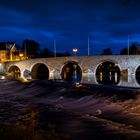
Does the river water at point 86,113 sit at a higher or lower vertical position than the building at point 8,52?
lower

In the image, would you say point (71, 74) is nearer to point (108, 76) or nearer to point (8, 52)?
point (108, 76)

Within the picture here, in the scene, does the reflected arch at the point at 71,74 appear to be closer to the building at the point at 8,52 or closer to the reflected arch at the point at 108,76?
the reflected arch at the point at 108,76

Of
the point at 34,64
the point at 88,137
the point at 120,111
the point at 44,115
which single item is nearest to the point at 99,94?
the point at 120,111

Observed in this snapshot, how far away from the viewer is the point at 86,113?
66.6 ft

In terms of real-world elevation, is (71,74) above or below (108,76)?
above

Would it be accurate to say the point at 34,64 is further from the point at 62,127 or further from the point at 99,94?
the point at 62,127

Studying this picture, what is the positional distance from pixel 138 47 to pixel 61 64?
4404cm

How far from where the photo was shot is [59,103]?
2516 cm

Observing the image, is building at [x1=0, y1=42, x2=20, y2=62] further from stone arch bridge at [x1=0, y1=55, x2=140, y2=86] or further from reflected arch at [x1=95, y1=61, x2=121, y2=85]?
reflected arch at [x1=95, y1=61, x2=121, y2=85]

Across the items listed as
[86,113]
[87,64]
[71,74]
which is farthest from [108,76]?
[86,113]

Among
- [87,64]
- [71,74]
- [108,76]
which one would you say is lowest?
[108,76]

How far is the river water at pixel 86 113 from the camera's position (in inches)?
577

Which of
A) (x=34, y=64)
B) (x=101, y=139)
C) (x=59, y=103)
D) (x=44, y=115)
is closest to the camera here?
(x=101, y=139)

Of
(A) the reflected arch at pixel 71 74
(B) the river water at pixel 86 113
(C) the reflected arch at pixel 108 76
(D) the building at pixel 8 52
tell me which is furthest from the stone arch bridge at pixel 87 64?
(B) the river water at pixel 86 113
